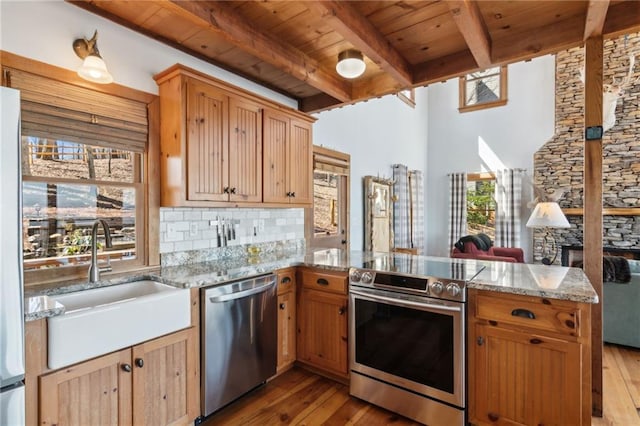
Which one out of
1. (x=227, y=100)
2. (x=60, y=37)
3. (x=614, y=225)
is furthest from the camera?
(x=614, y=225)

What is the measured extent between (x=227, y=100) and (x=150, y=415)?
2.10 metres

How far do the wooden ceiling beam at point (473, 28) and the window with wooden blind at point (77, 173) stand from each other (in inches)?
83.3

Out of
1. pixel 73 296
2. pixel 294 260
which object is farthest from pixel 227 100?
pixel 73 296

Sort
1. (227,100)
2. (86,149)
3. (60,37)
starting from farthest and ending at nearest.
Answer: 1. (227,100)
2. (86,149)
3. (60,37)

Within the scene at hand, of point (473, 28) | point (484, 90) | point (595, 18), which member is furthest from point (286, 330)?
point (484, 90)

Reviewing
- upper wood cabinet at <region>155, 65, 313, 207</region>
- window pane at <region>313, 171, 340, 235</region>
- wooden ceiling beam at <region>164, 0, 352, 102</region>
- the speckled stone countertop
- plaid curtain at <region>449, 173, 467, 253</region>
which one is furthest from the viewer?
plaid curtain at <region>449, 173, 467, 253</region>

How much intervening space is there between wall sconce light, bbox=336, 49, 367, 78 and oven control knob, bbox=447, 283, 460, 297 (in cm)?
170

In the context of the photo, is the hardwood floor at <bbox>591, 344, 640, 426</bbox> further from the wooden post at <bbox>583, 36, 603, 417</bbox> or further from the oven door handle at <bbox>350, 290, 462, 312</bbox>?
the oven door handle at <bbox>350, 290, 462, 312</bbox>

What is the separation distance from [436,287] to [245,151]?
1.76 meters

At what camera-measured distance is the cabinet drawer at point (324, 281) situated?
249 centimetres

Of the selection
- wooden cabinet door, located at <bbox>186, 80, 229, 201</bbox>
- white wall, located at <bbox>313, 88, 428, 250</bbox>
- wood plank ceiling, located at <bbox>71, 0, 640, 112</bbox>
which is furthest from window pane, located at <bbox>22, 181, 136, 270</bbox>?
white wall, located at <bbox>313, 88, 428, 250</bbox>

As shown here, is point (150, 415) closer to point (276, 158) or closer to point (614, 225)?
point (276, 158)

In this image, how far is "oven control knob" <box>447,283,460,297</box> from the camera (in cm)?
193

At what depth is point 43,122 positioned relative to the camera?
6.14 ft
